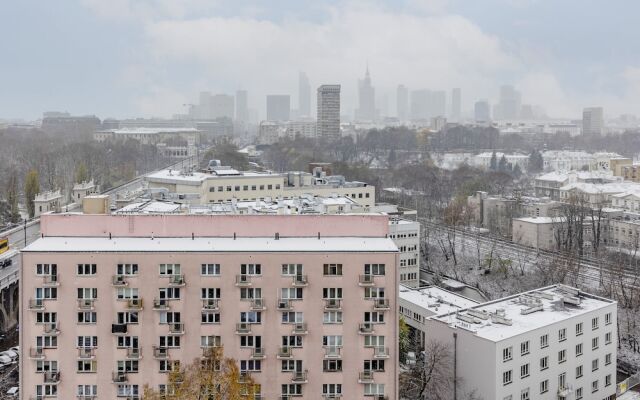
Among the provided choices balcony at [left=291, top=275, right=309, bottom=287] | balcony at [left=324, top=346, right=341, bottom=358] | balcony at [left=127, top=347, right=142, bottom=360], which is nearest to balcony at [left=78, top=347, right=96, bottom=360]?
balcony at [left=127, top=347, right=142, bottom=360]

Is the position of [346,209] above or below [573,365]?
above

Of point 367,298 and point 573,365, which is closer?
point 367,298

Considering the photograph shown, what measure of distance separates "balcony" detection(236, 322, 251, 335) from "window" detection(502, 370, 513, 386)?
17.0 feet

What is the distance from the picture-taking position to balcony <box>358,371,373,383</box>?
1202cm

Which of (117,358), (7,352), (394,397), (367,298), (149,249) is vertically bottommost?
(7,352)

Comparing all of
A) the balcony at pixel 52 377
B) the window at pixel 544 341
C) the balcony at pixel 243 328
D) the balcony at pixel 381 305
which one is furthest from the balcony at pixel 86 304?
the window at pixel 544 341

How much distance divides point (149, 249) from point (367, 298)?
367 cm

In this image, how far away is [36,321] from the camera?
11.7 meters

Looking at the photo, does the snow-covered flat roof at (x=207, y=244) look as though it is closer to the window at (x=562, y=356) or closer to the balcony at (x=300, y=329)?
the balcony at (x=300, y=329)

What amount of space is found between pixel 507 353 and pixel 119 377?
714cm

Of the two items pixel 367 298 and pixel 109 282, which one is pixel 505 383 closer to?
pixel 367 298

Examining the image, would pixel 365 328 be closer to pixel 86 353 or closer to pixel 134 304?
pixel 134 304

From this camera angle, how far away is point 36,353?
38.3ft

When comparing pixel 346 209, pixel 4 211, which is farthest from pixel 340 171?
pixel 346 209
